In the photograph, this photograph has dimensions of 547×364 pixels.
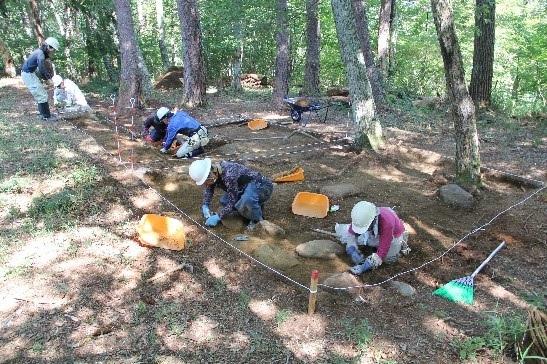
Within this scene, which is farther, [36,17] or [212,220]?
[36,17]

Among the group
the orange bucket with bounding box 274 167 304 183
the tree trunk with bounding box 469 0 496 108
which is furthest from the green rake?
the tree trunk with bounding box 469 0 496 108

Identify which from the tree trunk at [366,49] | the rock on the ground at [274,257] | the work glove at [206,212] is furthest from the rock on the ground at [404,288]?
the tree trunk at [366,49]

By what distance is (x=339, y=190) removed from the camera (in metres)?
5.71

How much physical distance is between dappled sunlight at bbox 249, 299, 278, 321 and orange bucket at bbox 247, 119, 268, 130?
18.6 feet

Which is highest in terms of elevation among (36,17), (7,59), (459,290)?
(36,17)

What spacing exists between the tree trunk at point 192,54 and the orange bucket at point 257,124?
203 centimetres

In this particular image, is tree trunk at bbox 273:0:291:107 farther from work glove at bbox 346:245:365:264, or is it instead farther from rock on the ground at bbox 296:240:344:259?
work glove at bbox 346:245:365:264

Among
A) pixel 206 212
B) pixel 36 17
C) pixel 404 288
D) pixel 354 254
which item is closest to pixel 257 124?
pixel 206 212

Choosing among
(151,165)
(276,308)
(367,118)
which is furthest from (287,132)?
(276,308)

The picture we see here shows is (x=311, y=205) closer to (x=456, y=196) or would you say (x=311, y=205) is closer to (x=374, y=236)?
(x=374, y=236)

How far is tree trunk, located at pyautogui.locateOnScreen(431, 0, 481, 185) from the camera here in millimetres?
5090

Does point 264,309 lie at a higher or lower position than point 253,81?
lower

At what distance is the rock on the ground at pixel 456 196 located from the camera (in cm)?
524

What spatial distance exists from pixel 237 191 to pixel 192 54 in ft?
20.3
